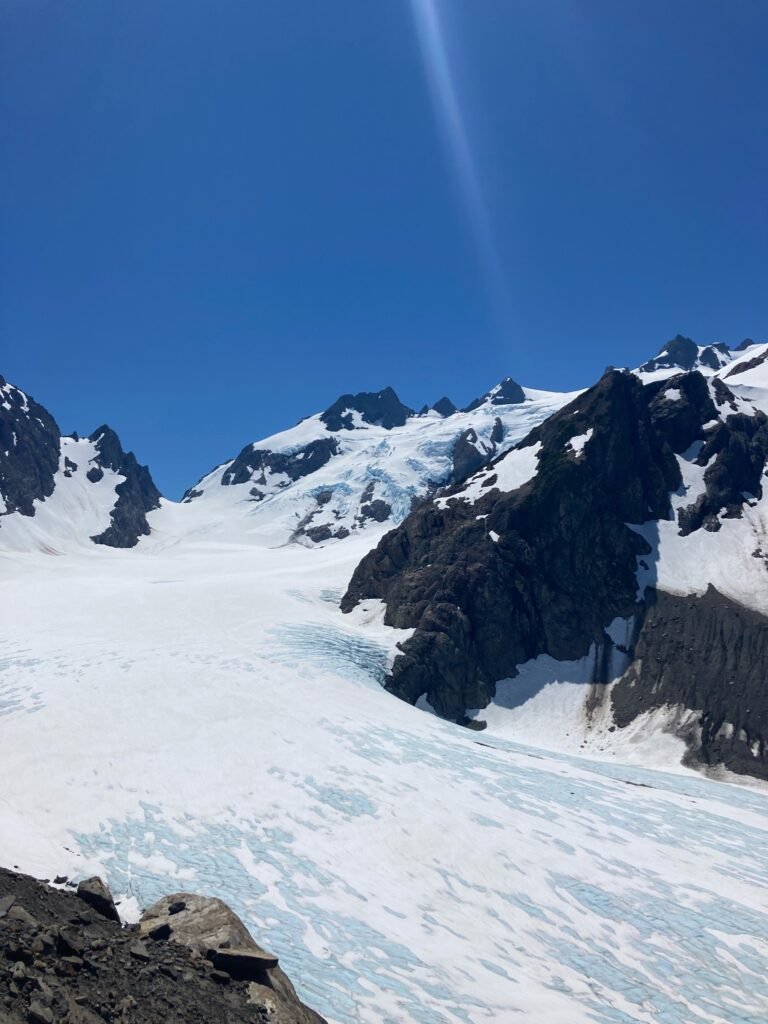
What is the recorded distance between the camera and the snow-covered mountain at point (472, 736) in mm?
20641

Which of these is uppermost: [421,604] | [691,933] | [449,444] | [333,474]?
[449,444]

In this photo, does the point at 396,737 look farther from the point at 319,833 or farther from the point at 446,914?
the point at 446,914

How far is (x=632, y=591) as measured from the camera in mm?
67125

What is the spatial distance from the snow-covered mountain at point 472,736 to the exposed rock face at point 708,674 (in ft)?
0.72

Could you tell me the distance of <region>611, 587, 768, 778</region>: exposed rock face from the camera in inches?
2013

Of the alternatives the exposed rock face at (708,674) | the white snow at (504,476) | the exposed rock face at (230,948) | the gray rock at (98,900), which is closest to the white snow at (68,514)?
the white snow at (504,476)

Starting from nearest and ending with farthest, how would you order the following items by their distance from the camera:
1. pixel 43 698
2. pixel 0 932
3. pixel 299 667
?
pixel 0 932
pixel 43 698
pixel 299 667

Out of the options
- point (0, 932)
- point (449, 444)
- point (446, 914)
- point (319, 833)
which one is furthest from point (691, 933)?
point (449, 444)

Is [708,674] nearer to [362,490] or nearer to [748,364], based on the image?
[748,364]

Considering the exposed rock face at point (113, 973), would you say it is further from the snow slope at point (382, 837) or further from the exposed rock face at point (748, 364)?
the exposed rock face at point (748, 364)

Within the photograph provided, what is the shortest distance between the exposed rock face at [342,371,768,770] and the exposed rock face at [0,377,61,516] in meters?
105

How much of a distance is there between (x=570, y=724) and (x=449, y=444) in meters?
133

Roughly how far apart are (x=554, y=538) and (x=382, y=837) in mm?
48897

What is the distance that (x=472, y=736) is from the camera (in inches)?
1797
